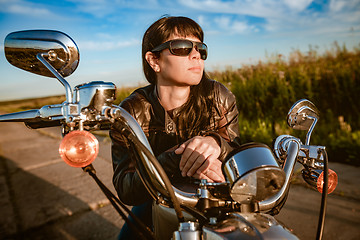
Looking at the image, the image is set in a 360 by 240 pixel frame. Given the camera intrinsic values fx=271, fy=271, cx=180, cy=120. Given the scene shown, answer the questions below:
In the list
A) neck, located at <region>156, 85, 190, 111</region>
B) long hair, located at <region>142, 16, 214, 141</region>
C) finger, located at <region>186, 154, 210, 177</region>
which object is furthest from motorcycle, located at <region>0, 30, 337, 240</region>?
neck, located at <region>156, 85, 190, 111</region>

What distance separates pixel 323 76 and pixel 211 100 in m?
3.87

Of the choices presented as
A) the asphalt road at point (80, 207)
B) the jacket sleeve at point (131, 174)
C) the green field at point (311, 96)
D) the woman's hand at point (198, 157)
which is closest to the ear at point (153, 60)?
the jacket sleeve at point (131, 174)

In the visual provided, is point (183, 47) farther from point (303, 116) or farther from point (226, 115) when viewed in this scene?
point (303, 116)

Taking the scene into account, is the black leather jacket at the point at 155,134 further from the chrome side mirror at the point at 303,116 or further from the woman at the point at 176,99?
the chrome side mirror at the point at 303,116

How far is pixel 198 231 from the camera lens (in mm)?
721

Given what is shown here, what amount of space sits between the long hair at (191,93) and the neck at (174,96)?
48 millimetres

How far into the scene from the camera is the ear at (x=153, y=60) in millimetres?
2067

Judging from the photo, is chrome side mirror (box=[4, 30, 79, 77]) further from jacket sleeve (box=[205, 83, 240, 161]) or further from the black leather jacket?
jacket sleeve (box=[205, 83, 240, 161])

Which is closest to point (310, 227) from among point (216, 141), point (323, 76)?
point (216, 141)

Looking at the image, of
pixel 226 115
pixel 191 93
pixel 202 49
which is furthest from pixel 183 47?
pixel 226 115

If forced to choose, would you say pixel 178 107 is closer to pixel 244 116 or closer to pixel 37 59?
pixel 37 59

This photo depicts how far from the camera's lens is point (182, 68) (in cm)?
183

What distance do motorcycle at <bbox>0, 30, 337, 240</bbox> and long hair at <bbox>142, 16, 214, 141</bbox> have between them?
88 cm

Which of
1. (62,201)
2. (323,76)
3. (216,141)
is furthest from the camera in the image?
(323,76)
